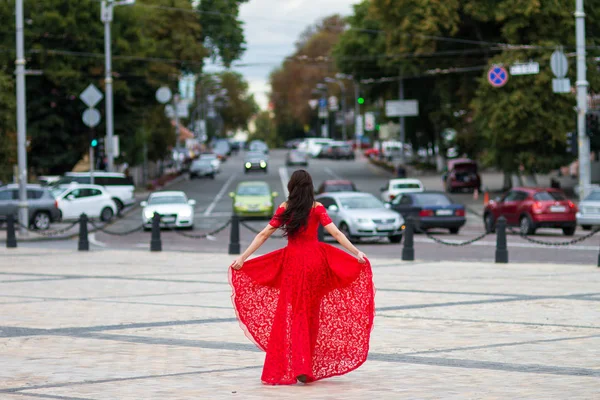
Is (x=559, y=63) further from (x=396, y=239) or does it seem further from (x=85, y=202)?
(x=85, y=202)

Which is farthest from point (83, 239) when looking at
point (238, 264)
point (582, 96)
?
point (238, 264)

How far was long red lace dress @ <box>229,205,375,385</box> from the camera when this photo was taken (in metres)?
10.0

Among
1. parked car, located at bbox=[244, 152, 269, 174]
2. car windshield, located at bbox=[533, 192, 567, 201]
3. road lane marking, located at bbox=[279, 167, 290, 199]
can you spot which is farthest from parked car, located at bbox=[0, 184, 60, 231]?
parked car, located at bbox=[244, 152, 269, 174]

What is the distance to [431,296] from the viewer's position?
18.1 meters

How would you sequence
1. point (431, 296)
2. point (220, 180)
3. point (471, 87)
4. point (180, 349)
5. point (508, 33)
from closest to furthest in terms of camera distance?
point (180, 349)
point (431, 296)
point (508, 33)
point (471, 87)
point (220, 180)

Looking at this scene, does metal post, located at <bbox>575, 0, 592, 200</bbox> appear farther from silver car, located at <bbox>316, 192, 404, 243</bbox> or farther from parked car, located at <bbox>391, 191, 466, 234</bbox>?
silver car, located at <bbox>316, 192, 404, 243</bbox>

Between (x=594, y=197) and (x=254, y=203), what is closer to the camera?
(x=594, y=197)

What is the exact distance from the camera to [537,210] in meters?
37.0

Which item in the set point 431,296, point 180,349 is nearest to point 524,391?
point 180,349

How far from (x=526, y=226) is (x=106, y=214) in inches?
740

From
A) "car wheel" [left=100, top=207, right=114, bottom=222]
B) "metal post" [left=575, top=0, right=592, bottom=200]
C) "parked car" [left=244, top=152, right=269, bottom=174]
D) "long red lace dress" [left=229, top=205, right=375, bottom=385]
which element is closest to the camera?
"long red lace dress" [left=229, top=205, right=375, bottom=385]

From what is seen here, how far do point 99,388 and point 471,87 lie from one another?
5426cm

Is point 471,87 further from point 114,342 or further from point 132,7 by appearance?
point 114,342

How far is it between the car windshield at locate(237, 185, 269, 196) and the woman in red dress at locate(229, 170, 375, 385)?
38062 mm
